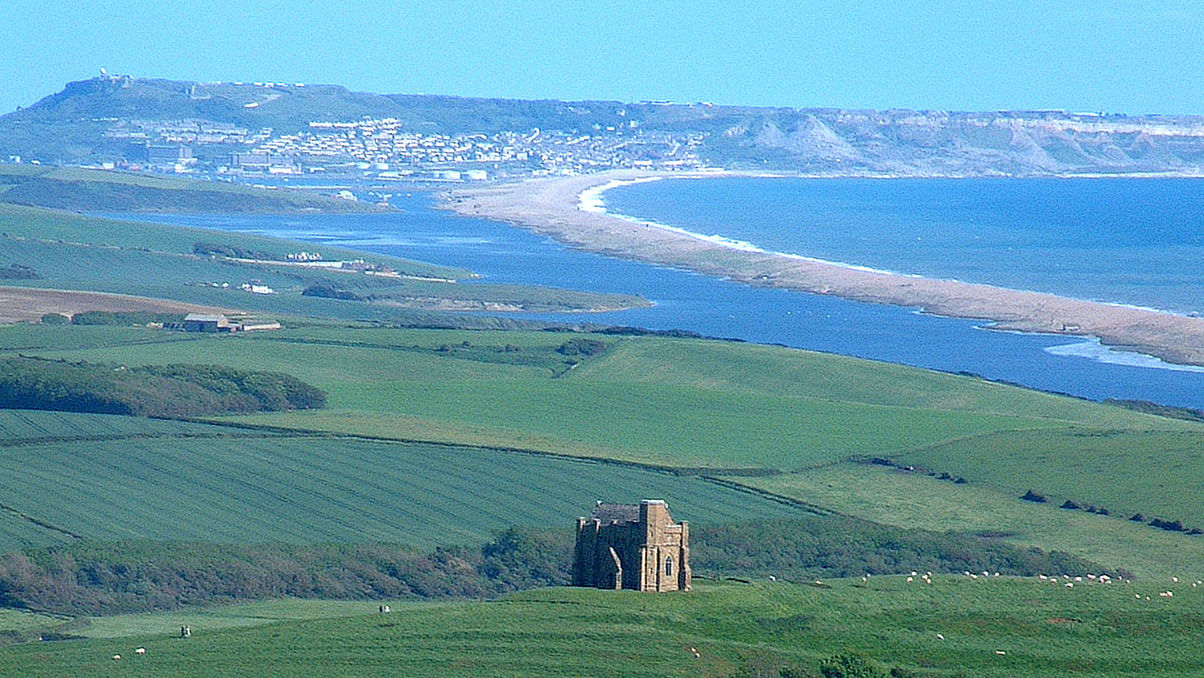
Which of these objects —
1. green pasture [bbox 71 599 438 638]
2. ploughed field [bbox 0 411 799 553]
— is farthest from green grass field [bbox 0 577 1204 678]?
ploughed field [bbox 0 411 799 553]

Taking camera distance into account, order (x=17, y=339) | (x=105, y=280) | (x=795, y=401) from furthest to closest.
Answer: (x=105, y=280), (x=17, y=339), (x=795, y=401)

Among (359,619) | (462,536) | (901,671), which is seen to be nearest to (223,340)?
(462,536)

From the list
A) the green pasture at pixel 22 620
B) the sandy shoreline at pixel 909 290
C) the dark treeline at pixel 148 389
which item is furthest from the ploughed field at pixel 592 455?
the sandy shoreline at pixel 909 290

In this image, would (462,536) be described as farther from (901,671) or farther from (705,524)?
(901,671)

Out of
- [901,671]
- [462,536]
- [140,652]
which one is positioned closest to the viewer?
[901,671]

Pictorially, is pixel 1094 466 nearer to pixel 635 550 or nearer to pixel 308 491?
pixel 308 491

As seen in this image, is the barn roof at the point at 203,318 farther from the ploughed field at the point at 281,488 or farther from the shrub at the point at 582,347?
the ploughed field at the point at 281,488

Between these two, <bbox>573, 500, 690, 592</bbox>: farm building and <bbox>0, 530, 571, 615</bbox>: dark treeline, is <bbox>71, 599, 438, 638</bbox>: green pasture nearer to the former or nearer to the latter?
<bbox>0, 530, 571, 615</bbox>: dark treeline
